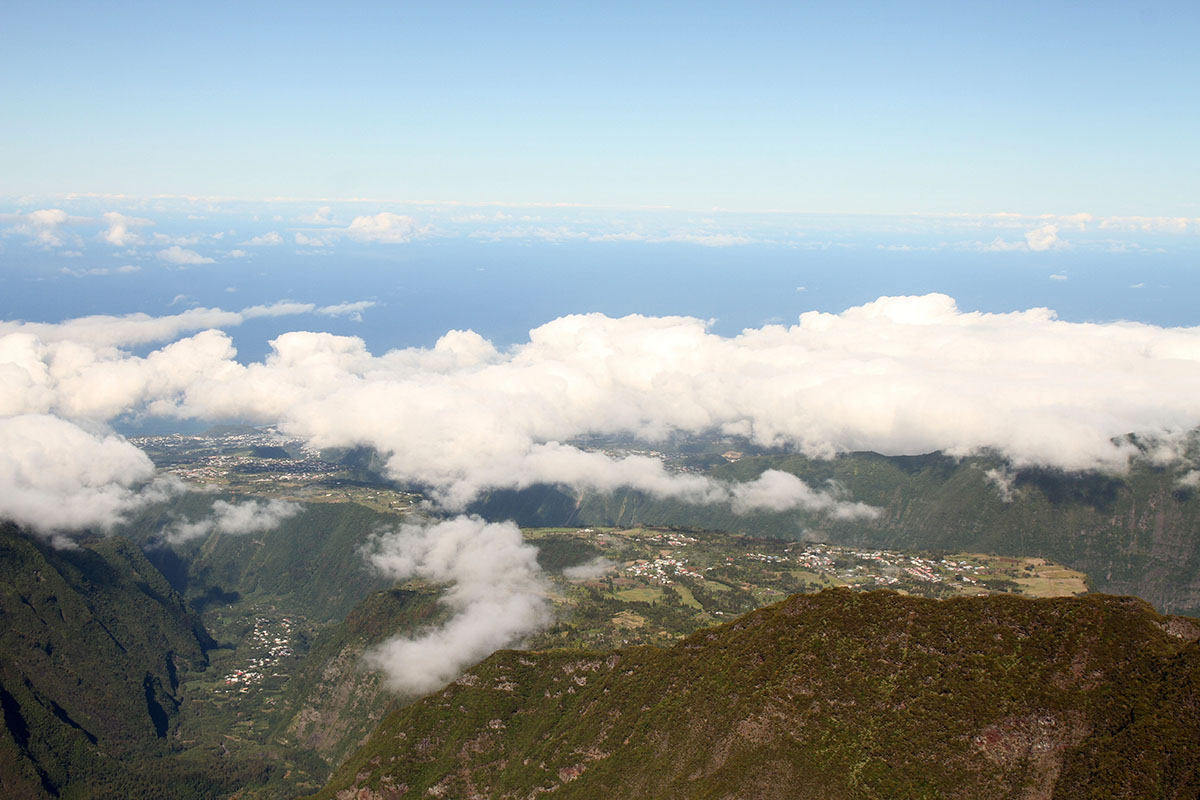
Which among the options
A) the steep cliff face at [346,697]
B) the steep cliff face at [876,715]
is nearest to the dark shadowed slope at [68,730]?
the steep cliff face at [346,697]

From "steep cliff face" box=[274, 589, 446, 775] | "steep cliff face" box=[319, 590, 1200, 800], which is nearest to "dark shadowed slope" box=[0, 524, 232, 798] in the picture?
"steep cliff face" box=[274, 589, 446, 775]

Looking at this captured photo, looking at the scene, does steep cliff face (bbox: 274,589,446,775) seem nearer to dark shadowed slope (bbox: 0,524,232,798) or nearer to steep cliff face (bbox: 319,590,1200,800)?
dark shadowed slope (bbox: 0,524,232,798)

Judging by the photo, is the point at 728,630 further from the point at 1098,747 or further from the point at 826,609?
the point at 1098,747

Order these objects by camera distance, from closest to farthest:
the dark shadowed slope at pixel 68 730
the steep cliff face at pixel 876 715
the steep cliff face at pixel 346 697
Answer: the steep cliff face at pixel 876 715
the dark shadowed slope at pixel 68 730
the steep cliff face at pixel 346 697

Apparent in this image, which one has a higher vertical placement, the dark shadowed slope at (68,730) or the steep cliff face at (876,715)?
the steep cliff face at (876,715)

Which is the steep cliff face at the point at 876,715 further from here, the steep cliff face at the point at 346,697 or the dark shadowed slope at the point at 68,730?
the dark shadowed slope at the point at 68,730

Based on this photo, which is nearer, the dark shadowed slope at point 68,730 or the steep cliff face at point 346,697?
the dark shadowed slope at point 68,730

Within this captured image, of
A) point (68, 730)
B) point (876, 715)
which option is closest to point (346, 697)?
point (68, 730)

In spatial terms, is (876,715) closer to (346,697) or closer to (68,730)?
(346,697)
